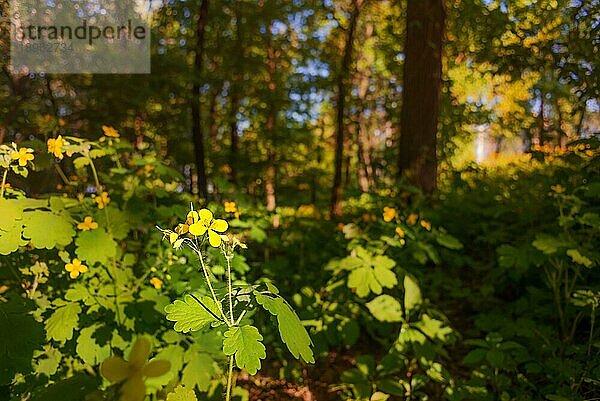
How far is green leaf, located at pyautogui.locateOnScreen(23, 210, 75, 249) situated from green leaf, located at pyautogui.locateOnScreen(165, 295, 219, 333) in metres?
0.83

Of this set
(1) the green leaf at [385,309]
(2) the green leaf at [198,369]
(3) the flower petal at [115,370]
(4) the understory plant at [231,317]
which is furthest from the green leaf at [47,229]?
(1) the green leaf at [385,309]

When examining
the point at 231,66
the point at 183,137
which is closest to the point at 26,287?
the point at 183,137

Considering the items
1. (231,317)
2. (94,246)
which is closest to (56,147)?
(94,246)

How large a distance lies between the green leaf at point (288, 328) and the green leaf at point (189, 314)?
0.13m

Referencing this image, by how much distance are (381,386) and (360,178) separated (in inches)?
384

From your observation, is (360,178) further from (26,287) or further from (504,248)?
(26,287)

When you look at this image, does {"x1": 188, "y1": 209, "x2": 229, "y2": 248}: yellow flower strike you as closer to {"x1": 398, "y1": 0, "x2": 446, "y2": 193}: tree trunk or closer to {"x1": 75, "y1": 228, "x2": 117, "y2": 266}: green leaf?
{"x1": 75, "y1": 228, "x2": 117, "y2": 266}: green leaf

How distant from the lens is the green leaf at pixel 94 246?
1765 mm

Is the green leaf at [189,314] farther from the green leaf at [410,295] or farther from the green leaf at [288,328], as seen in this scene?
→ the green leaf at [410,295]

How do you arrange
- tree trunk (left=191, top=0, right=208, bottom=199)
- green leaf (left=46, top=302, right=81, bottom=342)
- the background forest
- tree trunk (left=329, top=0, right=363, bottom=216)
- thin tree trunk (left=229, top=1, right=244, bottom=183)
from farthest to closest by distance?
thin tree trunk (left=229, top=1, right=244, bottom=183) < tree trunk (left=329, top=0, right=363, bottom=216) < tree trunk (left=191, top=0, right=208, bottom=199) < green leaf (left=46, top=302, right=81, bottom=342) < the background forest

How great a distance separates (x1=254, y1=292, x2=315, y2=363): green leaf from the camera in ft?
3.57

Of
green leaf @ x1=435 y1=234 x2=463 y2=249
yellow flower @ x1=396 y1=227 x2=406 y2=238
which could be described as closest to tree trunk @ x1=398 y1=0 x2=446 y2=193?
green leaf @ x1=435 y1=234 x2=463 y2=249

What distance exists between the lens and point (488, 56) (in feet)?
Result: 10.3

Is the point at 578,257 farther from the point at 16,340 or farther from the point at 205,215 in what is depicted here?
the point at 16,340
